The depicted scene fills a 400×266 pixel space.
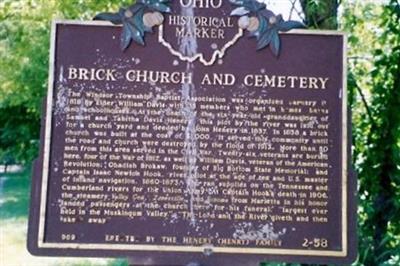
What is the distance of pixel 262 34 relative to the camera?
4.38 meters

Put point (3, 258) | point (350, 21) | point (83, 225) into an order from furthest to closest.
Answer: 1. point (3, 258)
2. point (350, 21)
3. point (83, 225)


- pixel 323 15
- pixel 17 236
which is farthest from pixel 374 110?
pixel 17 236

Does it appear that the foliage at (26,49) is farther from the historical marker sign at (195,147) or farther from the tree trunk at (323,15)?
the historical marker sign at (195,147)

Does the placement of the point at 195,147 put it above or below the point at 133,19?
below

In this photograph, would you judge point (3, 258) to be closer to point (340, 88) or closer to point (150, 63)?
point (150, 63)

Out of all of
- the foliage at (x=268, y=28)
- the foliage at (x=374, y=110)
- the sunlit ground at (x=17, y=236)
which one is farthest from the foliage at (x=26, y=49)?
the foliage at (x=268, y=28)

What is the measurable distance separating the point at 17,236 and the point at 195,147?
7.07 meters

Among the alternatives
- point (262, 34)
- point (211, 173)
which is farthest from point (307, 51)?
point (211, 173)

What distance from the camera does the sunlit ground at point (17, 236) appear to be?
332 inches

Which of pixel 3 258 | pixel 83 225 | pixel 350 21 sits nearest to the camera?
pixel 83 225

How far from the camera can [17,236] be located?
1055cm

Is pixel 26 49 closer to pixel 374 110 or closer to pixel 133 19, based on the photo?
pixel 374 110

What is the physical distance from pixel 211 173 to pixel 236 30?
0.97m

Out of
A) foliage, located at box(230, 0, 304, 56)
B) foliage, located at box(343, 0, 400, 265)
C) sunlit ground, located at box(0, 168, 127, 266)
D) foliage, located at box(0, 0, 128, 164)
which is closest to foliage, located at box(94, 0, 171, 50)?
foliage, located at box(230, 0, 304, 56)
